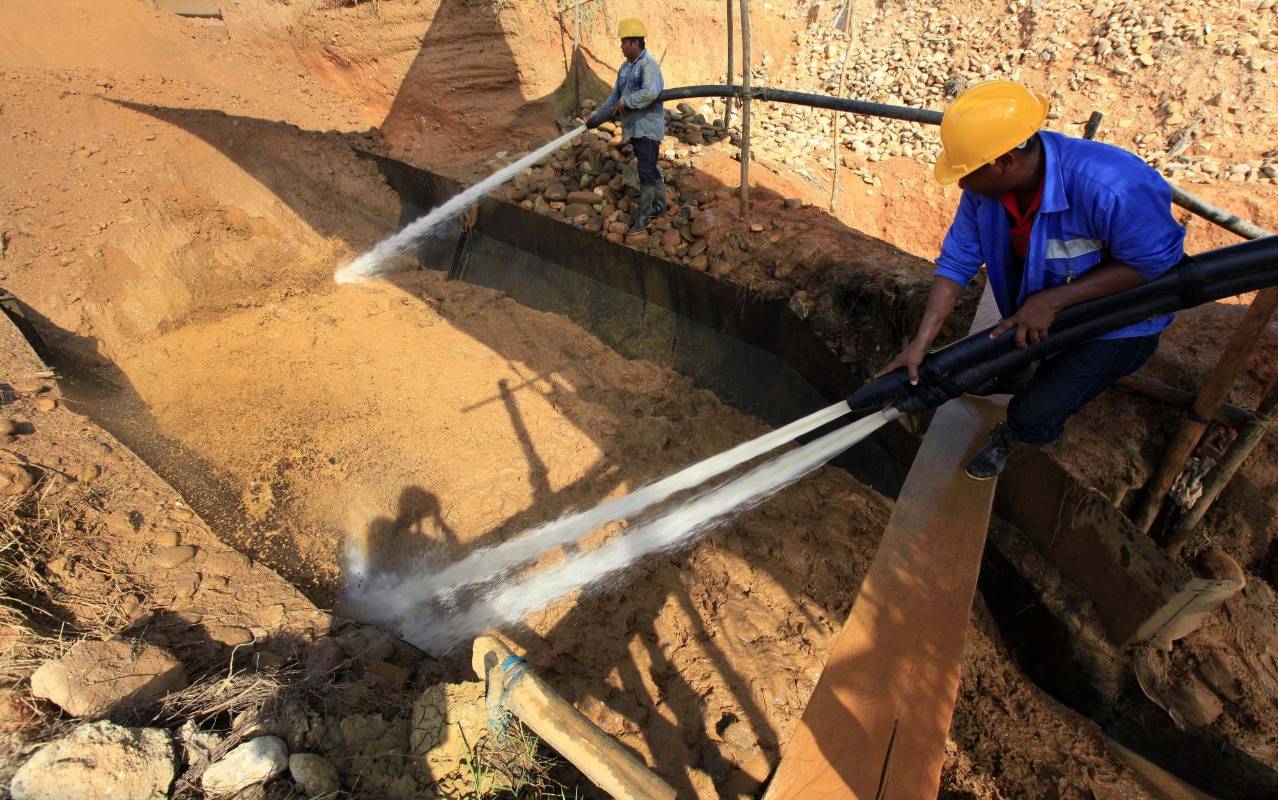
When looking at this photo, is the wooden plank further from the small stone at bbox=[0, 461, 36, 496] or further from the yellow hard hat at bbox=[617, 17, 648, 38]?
the yellow hard hat at bbox=[617, 17, 648, 38]

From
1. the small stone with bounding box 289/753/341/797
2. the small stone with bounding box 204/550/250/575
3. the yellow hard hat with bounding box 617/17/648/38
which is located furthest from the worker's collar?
the yellow hard hat with bounding box 617/17/648/38

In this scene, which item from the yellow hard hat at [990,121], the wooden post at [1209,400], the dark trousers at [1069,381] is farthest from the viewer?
the dark trousers at [1069,381]

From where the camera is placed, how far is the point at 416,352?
5.39 meters

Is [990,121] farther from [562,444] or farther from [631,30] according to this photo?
[631,30]

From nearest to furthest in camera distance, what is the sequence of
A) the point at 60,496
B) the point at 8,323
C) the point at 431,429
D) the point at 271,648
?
the point at 271,648 → the point at 60,496 → the point at 8,323 → the point at 431,429

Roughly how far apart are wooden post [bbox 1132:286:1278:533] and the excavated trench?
2.24 ft

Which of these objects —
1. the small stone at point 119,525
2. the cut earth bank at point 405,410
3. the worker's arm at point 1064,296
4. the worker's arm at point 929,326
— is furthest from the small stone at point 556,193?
the worker's arm at point 1064,296

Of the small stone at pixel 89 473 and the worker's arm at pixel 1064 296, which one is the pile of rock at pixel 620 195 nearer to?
the worker's arm at pixel 1064 296

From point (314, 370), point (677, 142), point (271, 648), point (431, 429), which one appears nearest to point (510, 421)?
point (431, 429)

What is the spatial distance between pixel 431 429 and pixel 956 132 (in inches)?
153

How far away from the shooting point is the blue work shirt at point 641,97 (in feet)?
16.9

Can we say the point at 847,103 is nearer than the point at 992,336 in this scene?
No

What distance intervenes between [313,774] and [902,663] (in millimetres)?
2082

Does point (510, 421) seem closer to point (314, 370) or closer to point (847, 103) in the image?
point (314, 370)
